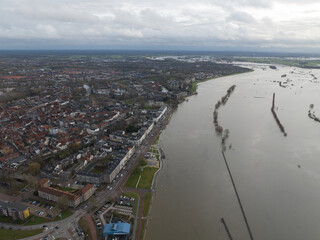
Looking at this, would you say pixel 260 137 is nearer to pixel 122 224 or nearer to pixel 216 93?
pixel 122 224

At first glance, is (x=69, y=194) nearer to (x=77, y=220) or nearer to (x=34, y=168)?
(x=77, y=220)

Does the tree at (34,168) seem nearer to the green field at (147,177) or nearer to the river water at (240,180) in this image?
the green field at (147,177)

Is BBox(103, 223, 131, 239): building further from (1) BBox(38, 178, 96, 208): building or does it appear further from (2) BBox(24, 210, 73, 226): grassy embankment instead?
(1) BBox(38, 178, 96, 208): building

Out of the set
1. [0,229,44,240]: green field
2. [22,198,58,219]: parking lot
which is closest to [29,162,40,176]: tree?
[22,198,58,219]: parking lot

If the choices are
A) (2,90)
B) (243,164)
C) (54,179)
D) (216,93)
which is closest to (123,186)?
(54,179)

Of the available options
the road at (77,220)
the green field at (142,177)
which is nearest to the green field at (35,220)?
the road at (77,220)
